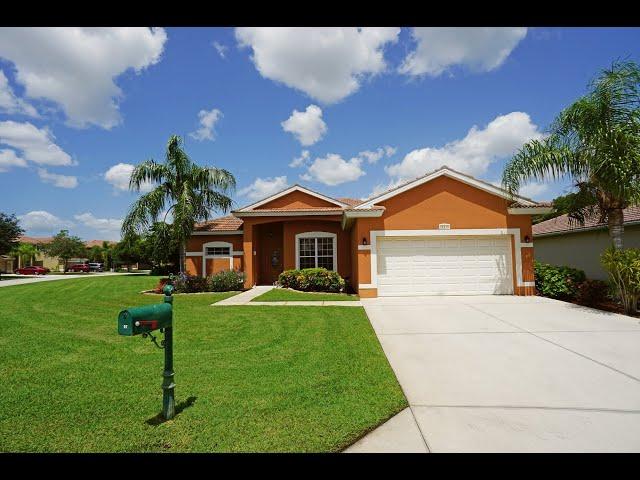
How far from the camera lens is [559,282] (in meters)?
13.0

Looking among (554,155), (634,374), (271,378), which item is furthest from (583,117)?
(271,378)

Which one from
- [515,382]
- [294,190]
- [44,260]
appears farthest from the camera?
[44,260]

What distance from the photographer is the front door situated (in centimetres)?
1966

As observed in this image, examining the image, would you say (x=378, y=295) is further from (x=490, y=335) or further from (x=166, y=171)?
(x=166, y=171)

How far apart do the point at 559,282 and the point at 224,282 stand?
14024mm

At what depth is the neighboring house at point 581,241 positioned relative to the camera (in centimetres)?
1491

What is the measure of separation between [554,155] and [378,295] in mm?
7406

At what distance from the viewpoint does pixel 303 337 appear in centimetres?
729

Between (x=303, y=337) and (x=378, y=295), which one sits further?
(x=378, y=295)

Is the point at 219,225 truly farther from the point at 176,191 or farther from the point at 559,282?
the point at 559,282

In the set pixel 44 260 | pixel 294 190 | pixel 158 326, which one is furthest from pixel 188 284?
pixel 44 260
